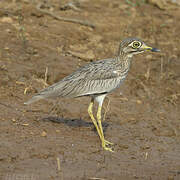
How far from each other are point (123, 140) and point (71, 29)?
3.80 meters

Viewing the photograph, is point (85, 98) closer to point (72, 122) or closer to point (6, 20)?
point (72, 122)

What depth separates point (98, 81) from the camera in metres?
5.70

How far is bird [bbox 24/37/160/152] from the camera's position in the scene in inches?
222

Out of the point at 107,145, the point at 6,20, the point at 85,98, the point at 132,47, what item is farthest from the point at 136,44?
the point at 6,20

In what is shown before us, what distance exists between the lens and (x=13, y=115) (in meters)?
6.02

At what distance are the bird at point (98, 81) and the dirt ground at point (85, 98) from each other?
454 mm

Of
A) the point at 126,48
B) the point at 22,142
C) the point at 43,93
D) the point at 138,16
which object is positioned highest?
the point at 126,48

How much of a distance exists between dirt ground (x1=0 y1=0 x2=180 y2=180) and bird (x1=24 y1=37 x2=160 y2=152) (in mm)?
454

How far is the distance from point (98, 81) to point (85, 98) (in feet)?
4.91

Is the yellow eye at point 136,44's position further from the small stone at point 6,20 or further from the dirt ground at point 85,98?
the small stone at point 6,20

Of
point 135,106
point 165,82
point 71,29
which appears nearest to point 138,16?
point 71,29

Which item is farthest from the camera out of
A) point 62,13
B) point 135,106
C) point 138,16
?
point 138,16

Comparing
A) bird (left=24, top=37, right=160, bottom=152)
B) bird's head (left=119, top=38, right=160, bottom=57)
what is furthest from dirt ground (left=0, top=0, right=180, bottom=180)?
bird's head (left=119, top=38, right=160, bottom=57)

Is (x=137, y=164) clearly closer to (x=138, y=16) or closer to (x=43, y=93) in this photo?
(x=43, y=93)
